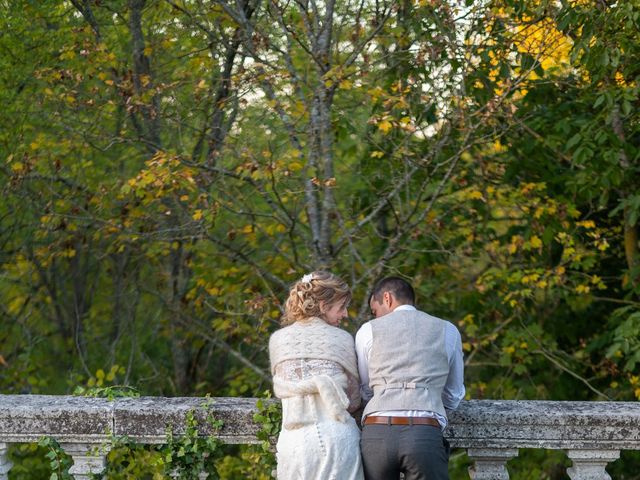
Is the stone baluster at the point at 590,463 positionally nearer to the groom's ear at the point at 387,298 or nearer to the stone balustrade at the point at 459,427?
the stone balustrade at the point at 459,427

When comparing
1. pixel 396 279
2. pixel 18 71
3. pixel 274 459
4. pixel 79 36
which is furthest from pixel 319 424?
pixel 18 71

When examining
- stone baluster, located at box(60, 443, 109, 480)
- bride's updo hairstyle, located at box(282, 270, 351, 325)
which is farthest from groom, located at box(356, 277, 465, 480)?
stone baluster, located at box(60, 443, 109, 480)

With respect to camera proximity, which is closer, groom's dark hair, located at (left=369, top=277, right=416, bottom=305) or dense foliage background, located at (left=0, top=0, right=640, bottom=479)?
groom's dark hair, located at (left=369, top=277, right=416, bottom=305)

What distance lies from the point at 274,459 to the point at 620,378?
5.17 meters

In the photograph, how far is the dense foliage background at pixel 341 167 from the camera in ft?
20.0

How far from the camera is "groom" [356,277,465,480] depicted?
3.25 metres

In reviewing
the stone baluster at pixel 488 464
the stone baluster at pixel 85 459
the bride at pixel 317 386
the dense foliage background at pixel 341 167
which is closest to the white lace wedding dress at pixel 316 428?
the bride at pixel 317 386

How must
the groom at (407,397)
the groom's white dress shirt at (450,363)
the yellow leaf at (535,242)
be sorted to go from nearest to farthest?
1. the groom at (407,397)
2. the groom's white dress shirt at (450,363)
3. the yellow leaf at (535,242)

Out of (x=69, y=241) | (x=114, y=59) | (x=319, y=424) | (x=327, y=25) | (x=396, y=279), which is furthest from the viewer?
(x=69, y=241)

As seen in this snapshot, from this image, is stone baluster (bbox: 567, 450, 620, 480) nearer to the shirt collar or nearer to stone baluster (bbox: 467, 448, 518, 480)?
stone baluster (bbox: 467, 448, 518, 480)

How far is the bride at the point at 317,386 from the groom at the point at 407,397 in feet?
0.29

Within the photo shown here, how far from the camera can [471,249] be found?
25.0 feet

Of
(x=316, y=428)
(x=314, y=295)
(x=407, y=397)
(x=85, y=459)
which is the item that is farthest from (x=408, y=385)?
(x=85, y=459)

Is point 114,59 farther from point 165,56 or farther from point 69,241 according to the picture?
point 69,241
